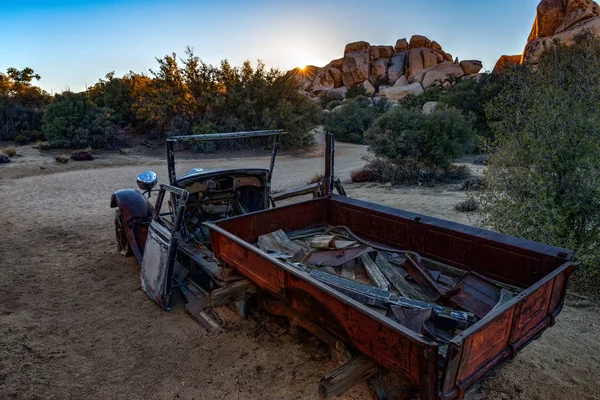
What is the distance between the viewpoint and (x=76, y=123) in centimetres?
1991

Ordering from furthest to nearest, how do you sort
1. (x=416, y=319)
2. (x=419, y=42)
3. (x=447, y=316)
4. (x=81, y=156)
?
(x=419, y=42) → (x=81, y=156) → (x=447, y=316) → (x=416, y=319)

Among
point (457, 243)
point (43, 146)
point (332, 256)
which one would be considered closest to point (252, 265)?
point (332, 256)

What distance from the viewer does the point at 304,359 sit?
3492 mm

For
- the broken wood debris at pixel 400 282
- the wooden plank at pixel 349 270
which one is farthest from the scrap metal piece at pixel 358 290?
the wooden plank at pixel 349 270

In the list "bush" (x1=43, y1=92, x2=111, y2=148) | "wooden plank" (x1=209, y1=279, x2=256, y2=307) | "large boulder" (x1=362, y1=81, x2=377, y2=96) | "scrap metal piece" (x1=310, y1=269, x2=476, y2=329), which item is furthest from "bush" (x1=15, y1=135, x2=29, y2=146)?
"large boulder" (x1=362, y1=81, x2=377, y2=96)

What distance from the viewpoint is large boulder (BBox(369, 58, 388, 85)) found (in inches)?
2457

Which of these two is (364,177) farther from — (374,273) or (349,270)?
(374,273)

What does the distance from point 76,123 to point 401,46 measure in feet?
194

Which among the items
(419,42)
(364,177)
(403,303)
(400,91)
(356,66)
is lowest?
(364,177)

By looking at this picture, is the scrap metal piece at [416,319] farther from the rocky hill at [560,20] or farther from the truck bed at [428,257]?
the rocky hill at [560,20]

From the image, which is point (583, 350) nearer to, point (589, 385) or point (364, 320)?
point (589, 385)

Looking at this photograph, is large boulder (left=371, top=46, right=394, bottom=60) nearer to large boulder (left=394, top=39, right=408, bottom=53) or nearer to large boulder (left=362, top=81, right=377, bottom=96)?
large boulder (left=394, top=39, right=408, bottom=53)

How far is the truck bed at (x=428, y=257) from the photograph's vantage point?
210 cm

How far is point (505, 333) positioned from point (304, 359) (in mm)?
1745
